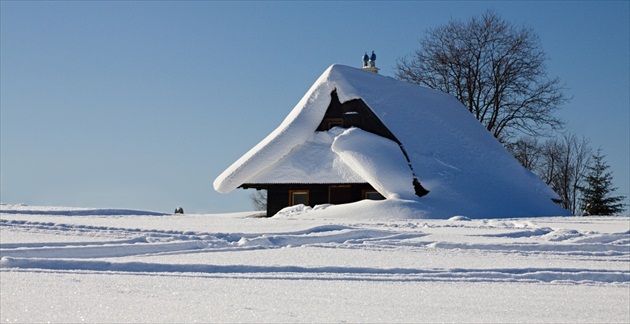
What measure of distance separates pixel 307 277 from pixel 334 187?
15189 millimetres

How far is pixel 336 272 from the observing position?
670 centimetres

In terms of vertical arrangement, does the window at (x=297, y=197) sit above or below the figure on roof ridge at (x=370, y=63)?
below

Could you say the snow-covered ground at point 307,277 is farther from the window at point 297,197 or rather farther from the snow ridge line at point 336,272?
the window at point 297,197

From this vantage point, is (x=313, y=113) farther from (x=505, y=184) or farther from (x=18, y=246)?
(x=18, y=246)

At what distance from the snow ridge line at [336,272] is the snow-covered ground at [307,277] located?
0.01 meters

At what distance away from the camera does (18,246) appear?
9000 millimetres

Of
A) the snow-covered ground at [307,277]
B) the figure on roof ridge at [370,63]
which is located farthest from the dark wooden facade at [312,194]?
the snow-covered ground at [307,277]

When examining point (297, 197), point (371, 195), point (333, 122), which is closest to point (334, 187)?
point (371, 195)

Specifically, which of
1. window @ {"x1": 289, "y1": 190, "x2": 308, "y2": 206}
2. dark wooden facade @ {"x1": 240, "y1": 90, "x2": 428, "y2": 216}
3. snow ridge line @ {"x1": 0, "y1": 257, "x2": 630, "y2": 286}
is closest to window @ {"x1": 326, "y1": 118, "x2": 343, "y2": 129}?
dark wooden facade @ {"x1": 240, "y1": 90, "x2": 428, "y2": 216}

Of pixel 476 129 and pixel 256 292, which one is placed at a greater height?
pixel 476 129

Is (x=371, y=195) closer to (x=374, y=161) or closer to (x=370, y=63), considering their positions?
(x=374, y=161)

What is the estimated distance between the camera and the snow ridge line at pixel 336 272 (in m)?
6.38

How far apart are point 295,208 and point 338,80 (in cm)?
453

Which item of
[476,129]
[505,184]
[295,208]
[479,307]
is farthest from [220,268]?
[476,129]
